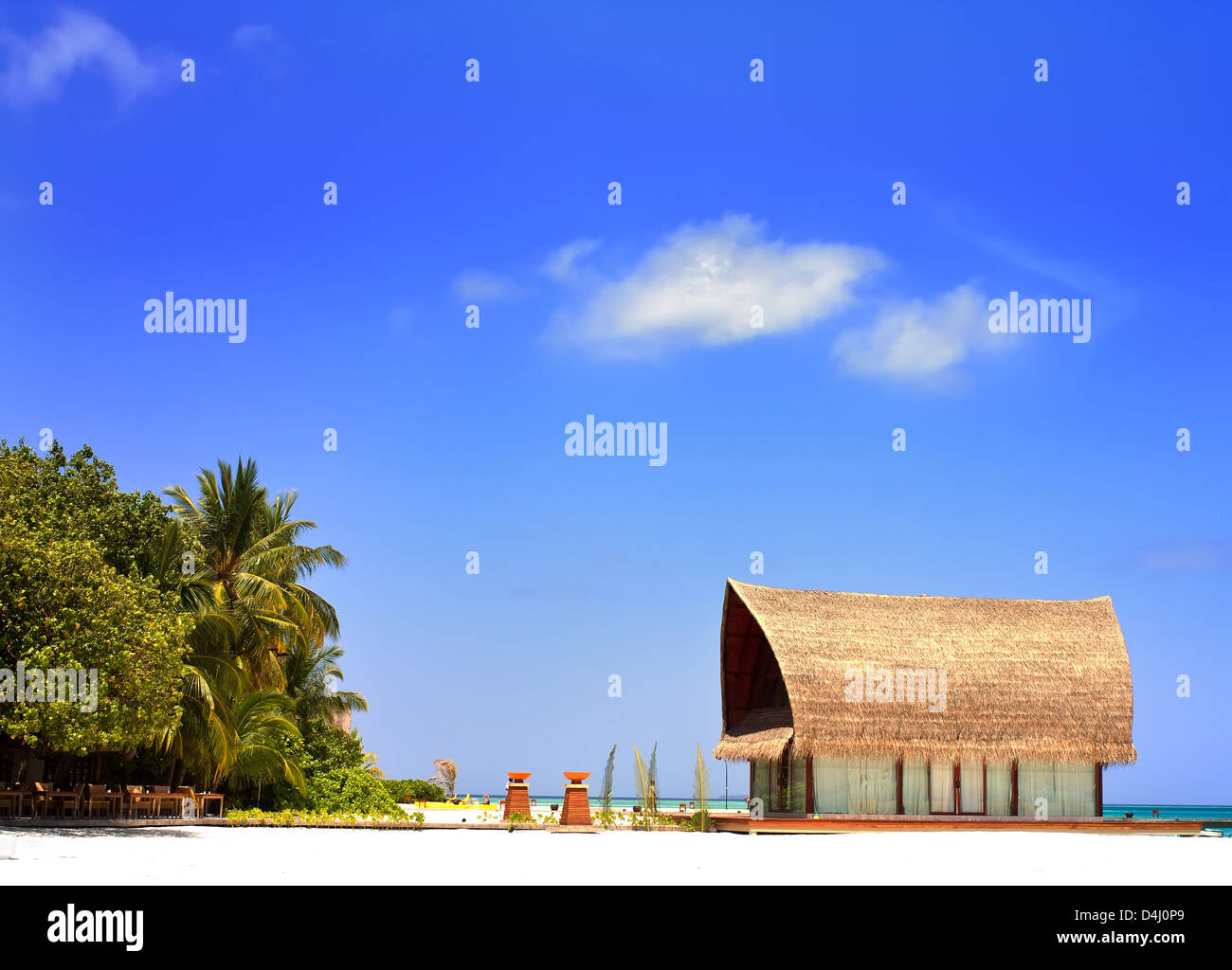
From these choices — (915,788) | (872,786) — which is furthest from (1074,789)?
(872,786)

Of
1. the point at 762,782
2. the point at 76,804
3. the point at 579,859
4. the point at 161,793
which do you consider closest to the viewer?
the point at 579,859

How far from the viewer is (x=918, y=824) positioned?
26531 mm

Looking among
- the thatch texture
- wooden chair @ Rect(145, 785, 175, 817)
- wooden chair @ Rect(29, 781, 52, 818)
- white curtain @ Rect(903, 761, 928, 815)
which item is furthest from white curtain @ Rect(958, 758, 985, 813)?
wooden chair @ Rect(29, 781, 52, 818)

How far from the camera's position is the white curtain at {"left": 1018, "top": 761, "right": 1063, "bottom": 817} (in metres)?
27.6

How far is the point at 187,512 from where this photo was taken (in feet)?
90.1

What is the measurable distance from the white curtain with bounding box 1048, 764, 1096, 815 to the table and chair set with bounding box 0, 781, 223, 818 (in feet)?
62.2

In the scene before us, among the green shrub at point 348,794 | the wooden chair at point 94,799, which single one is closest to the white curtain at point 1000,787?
the green shrub at point 348,794

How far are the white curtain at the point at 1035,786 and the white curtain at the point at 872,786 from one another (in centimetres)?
314

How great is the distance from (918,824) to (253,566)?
53.5 ft

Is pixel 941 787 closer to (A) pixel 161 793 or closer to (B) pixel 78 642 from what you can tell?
(A) pixel 161 793

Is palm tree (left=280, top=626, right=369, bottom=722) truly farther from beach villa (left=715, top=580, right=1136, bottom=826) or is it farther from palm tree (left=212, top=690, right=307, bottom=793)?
beach villa (left=715, top=580, right=1136, bottom=826)
